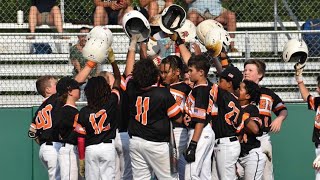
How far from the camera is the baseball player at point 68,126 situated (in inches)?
415

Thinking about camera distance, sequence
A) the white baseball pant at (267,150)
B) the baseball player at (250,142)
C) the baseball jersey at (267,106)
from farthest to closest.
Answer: the white baseball pant at (267,150), the baseball jersey at (267,106), the baseball player at (250,142)

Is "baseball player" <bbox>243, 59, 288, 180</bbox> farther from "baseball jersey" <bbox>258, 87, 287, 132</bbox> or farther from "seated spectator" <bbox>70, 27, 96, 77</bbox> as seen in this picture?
"seated spectator" <bbox>70, 27, 96, 77</bbox>

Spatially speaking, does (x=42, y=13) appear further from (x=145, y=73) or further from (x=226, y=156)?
(x=226, y=156)

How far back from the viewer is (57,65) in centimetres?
1299

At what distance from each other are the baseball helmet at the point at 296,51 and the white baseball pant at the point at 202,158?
1.65 meters

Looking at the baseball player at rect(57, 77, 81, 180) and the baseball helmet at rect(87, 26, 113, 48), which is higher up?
the baseball helmet at rect(87, 26, 113, 48)

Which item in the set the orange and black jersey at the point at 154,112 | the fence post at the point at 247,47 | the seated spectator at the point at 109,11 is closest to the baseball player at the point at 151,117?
the orange and black jersey at the point at 154,112

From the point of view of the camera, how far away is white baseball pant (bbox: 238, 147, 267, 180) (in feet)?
36.0

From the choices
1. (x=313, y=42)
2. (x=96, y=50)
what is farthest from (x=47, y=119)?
(x=313, y=42)

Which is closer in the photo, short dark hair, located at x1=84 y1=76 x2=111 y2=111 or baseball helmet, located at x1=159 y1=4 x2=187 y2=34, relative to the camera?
short dark hair, located at x1=84 y1=76 x2=111 y2=111

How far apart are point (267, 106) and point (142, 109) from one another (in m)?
2.12

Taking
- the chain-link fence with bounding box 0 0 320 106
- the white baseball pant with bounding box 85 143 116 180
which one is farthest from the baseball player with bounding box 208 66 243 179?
the chain-link fence with bounding box 0 0 320 106

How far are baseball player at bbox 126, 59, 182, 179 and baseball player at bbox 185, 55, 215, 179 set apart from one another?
21 cm

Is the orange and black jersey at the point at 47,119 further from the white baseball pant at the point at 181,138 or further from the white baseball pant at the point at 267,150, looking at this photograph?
the white baseball pant at the point at 267,150
